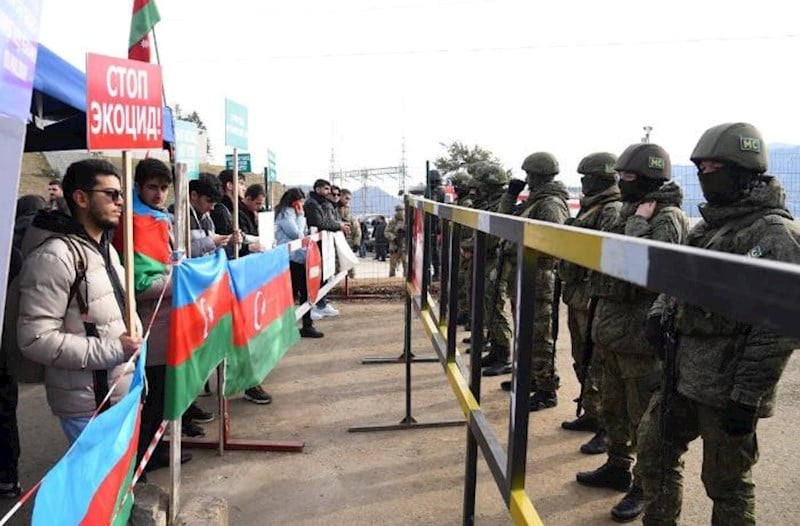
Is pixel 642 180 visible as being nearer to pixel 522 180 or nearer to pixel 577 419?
pixel 577 419

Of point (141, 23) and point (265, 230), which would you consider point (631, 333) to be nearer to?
point (141, 23)

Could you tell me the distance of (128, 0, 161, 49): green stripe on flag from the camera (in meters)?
3.29

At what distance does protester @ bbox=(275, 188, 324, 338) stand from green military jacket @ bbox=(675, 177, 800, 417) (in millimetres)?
4879

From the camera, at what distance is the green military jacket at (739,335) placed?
7.79 feet

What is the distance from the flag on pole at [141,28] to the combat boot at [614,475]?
3.55 m

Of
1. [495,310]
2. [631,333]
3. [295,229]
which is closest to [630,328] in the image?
[631,333]

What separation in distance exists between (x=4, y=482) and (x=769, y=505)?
445 centimetres

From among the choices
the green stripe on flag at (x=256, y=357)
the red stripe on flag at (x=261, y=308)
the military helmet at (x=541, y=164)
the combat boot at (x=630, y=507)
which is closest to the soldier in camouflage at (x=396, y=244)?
the military helmet at (x=541, y=164)

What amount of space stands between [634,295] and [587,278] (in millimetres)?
861

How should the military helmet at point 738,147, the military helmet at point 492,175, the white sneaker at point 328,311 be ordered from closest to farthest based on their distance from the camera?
the military helmet at point 738,147 < the military helmet at point 492,175 < the white sneaker at point 328,311

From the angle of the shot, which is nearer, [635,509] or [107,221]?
[107,221]

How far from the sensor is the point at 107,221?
9.45 feet

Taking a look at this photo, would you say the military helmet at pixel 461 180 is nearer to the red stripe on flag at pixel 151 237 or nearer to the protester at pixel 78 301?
the red stripe on flag at pixel 151 237

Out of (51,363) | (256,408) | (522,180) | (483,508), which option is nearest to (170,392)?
(51,363)
